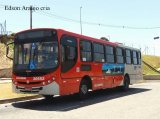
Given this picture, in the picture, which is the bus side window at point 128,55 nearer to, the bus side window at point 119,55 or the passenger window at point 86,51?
the bus side window at point 119,55

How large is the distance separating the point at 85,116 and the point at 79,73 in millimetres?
5104

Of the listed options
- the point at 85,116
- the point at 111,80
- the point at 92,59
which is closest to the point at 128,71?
the point at 111,80

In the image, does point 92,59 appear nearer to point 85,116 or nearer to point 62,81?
point 62,81

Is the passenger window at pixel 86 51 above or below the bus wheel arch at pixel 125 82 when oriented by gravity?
above

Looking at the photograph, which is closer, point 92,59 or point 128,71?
point 92,59

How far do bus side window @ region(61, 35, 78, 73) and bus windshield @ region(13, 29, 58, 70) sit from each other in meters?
0.45

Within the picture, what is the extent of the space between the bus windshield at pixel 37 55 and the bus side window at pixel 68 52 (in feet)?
1.47

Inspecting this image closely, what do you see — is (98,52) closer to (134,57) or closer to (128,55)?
(128,55)

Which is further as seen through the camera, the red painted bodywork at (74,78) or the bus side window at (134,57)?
the bus side window at (134,57)

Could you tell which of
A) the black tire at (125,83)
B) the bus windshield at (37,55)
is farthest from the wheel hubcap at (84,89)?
the black tire at (125,83)

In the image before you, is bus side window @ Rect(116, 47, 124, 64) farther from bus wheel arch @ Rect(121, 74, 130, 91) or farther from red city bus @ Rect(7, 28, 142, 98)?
red city bus @ Rect(7, 28, 142, 98)

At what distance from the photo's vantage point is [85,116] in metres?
12.0

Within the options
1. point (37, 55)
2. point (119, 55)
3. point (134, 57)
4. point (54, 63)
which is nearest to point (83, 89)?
point (54, 63)

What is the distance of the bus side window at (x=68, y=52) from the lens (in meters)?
15.6
